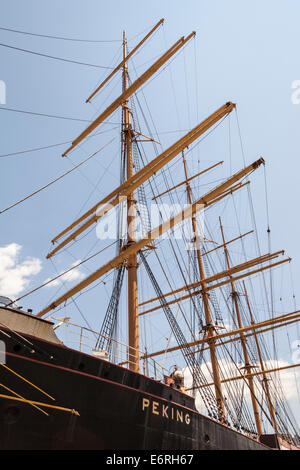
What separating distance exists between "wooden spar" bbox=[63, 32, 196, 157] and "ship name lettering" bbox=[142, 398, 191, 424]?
13.8 m

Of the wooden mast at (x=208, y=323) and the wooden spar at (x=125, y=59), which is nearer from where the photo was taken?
the wooden spar at (x=125, y=59)

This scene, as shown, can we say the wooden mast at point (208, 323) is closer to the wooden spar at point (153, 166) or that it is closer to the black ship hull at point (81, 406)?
the wooden spar at point (153, 166)

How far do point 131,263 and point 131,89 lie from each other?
8.94 meters

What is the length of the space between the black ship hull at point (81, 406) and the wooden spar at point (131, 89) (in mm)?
13418

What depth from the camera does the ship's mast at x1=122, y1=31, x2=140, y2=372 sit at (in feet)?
36.3

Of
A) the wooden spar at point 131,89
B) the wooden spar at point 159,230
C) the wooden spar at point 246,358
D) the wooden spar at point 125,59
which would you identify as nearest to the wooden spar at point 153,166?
the wooden spar at point 159,230

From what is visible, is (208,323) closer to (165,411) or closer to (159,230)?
(159,230)

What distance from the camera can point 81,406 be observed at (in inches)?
259

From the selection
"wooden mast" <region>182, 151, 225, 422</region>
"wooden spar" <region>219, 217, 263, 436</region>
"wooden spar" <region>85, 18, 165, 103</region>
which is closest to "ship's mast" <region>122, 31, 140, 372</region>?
"wooden spar" <region>85, 18, 165, 103</region>

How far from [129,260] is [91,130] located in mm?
7964

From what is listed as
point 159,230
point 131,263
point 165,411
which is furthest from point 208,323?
point 165,411

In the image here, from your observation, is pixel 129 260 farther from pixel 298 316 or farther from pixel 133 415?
pixel 298 316

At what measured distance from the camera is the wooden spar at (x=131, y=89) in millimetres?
15422
